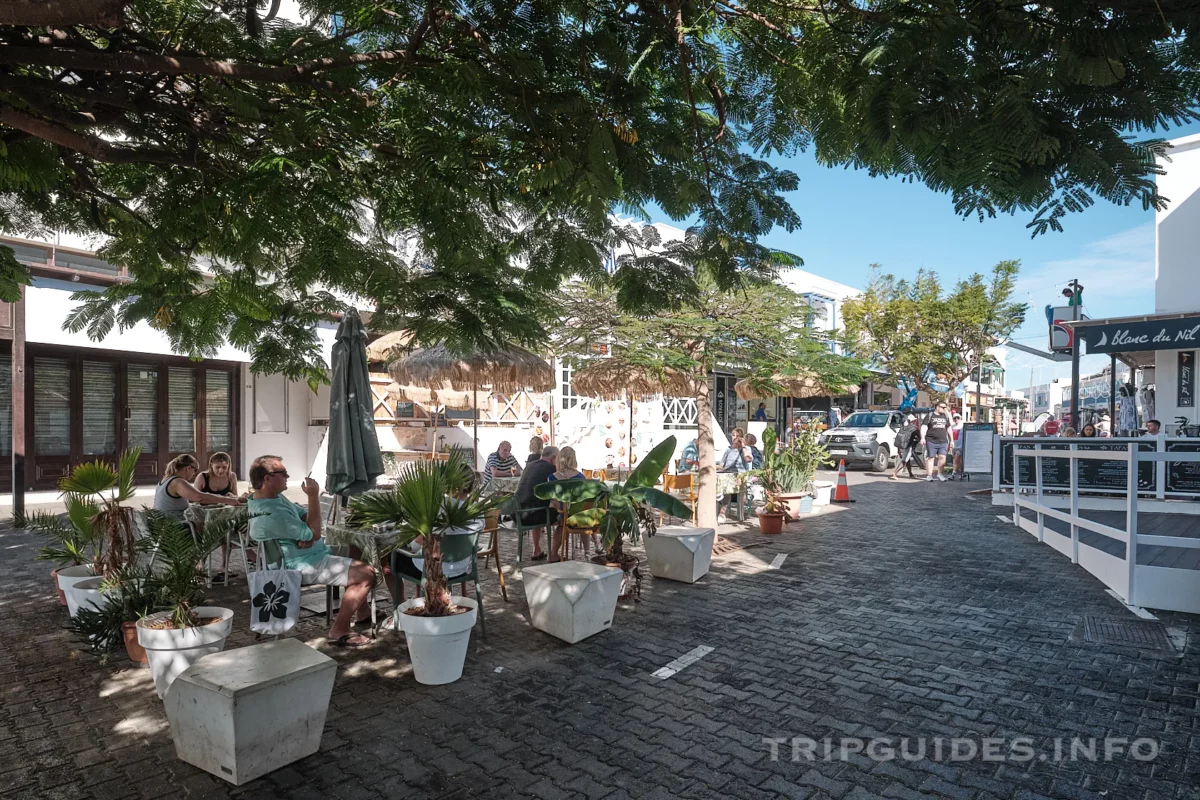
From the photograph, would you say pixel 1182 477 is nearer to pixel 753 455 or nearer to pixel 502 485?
pixel 753 455

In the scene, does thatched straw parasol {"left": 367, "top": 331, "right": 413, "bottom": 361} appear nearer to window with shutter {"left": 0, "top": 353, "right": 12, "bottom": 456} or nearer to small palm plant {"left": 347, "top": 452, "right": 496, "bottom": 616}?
small palm plant {"left": 347, "top": 452, "right": 496, "bottom": 616}

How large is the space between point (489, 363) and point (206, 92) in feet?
18.6

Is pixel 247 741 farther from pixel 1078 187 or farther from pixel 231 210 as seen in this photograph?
pixel 1078 187

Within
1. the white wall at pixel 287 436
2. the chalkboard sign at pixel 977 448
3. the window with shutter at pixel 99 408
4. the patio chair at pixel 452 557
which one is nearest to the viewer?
the patio chair at pixel 452 557

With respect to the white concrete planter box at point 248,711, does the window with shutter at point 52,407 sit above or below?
above

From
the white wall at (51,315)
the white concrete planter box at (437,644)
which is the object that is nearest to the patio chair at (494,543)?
the white concrete planter box at (437,644)

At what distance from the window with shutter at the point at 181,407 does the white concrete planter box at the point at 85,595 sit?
32.4 ft

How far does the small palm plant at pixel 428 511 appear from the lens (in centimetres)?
438

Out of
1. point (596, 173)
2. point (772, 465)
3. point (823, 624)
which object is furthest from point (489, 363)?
point (596, 173)

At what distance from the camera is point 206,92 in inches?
149

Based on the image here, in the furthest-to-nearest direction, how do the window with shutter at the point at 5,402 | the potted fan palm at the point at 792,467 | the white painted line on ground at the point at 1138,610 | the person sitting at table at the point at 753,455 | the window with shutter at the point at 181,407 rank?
the window with shutter at the point at 181,407
the window with shutter at the point at 5,402
the person sitting at table at the point at 753,455
the potted fan palm at the point at 792,467
the white painted line on ground at the point at 1138,610

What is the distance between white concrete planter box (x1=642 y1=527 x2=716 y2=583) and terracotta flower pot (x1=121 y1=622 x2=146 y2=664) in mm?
4424

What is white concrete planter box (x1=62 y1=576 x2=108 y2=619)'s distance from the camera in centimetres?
493

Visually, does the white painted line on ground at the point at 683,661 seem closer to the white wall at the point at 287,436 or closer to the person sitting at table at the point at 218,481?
the person sitting at table at the point at 218,481
